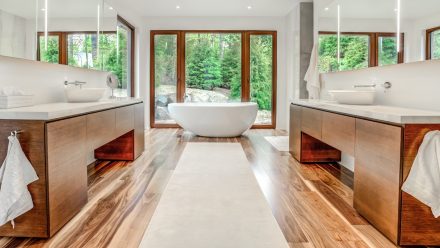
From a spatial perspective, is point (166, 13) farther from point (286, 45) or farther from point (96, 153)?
point (96, 153)

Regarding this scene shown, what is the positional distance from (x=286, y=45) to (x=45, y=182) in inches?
244

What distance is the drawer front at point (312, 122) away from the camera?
3.49 metres

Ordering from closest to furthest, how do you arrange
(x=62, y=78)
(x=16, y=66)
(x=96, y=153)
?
(x=16, y=66) → (x=62, y=78) → (x=96, y=153)

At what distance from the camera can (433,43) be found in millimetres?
2443

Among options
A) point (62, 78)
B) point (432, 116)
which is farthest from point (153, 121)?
point (432, 116)

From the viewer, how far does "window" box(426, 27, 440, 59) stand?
2.39 meters

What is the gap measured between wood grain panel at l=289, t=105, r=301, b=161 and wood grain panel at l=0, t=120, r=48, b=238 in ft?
9.80

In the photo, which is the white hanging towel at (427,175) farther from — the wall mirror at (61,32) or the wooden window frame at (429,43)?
the wall mirror at (61,32)

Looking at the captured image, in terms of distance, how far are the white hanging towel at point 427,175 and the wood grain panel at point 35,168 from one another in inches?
78.1

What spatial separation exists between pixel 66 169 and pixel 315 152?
290cm

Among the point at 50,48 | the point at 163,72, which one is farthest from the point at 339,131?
the point at 163,72

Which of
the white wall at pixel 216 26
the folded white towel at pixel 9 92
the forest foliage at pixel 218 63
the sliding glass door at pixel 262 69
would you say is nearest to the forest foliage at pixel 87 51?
the folded white towel at pixel 9 92

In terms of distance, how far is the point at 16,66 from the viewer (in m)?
2.71

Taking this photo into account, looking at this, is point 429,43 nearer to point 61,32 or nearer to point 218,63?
point 61,32
